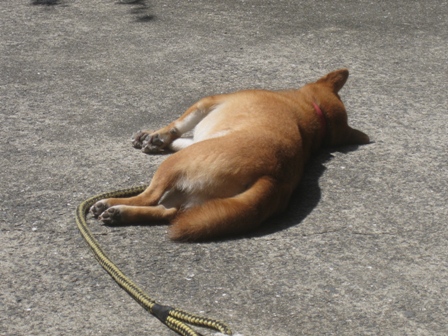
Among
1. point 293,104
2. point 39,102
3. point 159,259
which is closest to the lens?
point 159,259

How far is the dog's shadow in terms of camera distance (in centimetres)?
440

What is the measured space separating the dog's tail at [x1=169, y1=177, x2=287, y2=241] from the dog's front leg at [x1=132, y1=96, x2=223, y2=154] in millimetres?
1108

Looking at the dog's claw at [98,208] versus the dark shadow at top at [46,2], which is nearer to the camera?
the dog's claw at [98,208]

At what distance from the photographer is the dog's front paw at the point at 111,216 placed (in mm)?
4270

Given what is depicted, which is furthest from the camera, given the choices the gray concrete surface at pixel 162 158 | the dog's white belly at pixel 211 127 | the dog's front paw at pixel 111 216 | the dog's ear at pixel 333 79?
the dog's ear at pixel 333 79

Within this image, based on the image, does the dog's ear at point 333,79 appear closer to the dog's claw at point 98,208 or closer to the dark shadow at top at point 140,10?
the dog's claw at point 98,208

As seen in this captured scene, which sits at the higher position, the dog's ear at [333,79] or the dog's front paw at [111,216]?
the dog's ear at [333,79]

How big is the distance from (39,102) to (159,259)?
2.41 meters

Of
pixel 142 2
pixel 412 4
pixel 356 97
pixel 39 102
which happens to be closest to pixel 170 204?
pixel 39 102

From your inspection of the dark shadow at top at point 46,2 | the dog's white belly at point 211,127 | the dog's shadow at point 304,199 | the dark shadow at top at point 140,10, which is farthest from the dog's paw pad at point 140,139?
the dark shadow at top at point 46,2

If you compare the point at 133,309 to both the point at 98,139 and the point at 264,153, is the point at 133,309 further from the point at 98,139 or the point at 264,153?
the point at 98,139

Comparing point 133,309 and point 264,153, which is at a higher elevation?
point 264,153

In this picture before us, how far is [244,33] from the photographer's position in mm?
7645

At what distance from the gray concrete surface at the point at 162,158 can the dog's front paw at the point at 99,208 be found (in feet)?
0.42
